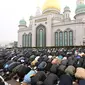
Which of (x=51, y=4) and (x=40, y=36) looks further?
(x=51, y=4)

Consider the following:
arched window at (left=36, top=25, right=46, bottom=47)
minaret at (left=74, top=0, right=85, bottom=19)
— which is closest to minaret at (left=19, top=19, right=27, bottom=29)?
arched window at (left=36, top=25, right=46, bottom=47)

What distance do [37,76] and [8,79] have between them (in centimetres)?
224

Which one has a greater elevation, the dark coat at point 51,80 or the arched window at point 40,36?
the arched window at point 40,36

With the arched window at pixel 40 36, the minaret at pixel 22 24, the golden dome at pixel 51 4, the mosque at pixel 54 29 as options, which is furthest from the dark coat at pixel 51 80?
the minaret at pixel 22 24

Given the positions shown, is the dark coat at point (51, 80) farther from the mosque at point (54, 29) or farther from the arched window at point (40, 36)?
the arched window at point (40, 36)

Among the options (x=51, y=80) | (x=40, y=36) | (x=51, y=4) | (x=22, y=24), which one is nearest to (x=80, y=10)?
(x=51, y=4)

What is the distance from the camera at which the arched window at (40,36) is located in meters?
38.4

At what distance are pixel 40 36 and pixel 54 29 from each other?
4733 mm

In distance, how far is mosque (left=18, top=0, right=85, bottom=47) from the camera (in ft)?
107

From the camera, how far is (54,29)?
36.6 m

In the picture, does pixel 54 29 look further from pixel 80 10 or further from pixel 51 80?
A: pixel 51 80

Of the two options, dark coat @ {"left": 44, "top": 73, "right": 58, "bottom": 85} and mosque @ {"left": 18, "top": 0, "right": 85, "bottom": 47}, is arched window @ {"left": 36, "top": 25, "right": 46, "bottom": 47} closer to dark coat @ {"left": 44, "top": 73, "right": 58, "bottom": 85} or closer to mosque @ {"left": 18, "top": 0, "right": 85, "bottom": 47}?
mosque @ {"left": 18, "top": 0, "right": 85, "bottom": 47}

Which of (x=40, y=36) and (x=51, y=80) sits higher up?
(x=40, y=36)

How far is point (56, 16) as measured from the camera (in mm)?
38844
